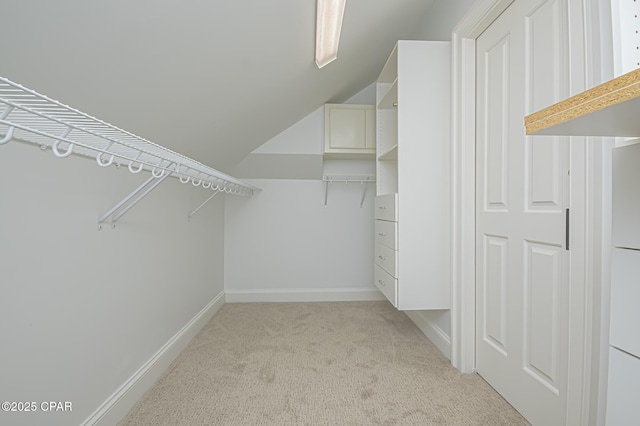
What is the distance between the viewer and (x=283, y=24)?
4.52 feet

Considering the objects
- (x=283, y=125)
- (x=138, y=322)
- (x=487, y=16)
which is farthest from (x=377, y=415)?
(x=283, y=125)

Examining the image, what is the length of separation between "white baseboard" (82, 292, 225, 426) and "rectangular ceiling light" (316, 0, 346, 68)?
6.24 feet

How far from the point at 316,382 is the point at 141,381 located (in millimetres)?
854

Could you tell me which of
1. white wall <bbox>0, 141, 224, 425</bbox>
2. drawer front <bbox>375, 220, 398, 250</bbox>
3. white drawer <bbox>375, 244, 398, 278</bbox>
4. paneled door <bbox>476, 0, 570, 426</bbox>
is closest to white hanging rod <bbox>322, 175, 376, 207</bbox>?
drawer front <bbox>375, 220, 398, 250</bbox>

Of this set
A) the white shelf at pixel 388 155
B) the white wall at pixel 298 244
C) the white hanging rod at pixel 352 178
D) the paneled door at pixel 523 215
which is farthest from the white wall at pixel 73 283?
the paneled door at pixel 523 215

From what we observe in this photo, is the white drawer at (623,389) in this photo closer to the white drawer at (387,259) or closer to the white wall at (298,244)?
the white drawer at (387,259)

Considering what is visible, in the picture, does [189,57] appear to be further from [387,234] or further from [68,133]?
[387,234]

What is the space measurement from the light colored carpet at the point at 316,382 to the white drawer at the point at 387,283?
353 mm

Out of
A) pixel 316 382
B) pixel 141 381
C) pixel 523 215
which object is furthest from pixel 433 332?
pixel 141 381

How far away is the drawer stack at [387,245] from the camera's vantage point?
1760 mm

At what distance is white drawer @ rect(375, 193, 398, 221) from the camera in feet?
5.78

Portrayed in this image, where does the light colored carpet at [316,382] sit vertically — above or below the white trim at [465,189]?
below

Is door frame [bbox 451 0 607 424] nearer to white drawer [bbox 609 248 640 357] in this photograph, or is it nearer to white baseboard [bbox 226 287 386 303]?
white drawer [bbox 609 248 640 357]

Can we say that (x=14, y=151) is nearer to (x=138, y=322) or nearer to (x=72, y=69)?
(x=72, y=69)
